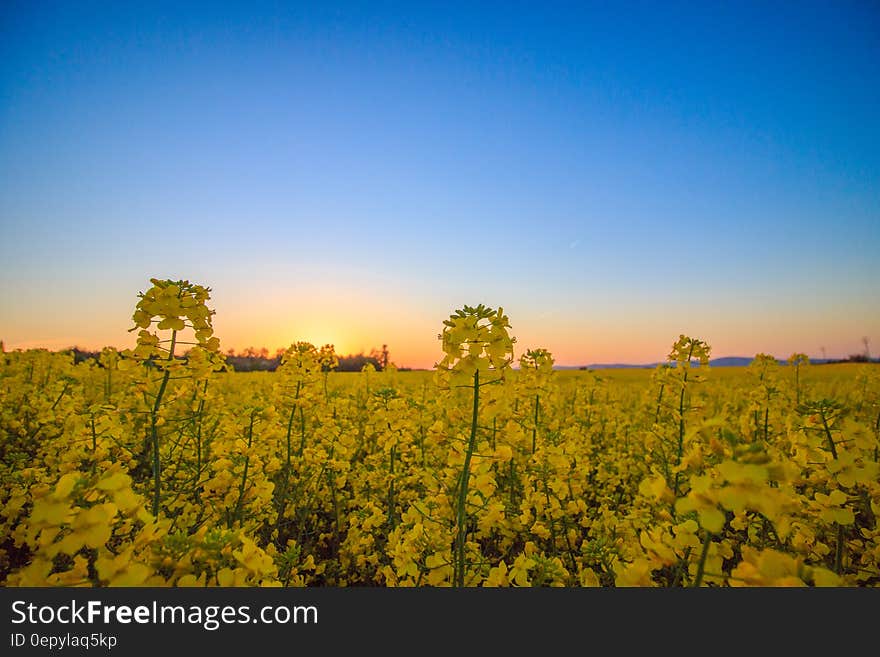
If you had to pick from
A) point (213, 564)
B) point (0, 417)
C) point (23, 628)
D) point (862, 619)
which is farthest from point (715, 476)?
point (0, 417)

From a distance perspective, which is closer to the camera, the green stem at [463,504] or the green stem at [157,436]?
the green stem at [463,504]

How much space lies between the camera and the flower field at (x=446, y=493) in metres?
1.33

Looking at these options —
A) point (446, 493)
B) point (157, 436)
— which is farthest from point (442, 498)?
point (157, 436)

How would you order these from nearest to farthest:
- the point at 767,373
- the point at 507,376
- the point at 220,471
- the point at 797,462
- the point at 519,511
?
the point at 797,462 → the point at 507,376 → the point at 220,471 → the point at 519,511 → the point at 767,373

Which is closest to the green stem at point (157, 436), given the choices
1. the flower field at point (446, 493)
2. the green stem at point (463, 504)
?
the flower field at point (446, 493)

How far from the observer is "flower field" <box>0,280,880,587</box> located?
4.38 ft

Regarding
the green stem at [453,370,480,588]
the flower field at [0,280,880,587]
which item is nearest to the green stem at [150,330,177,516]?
the flower field at [0,280,880,587]

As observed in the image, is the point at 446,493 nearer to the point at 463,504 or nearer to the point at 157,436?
the point at 463,504

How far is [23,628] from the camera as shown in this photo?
1427 millimetres

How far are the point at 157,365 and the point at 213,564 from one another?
1635mm

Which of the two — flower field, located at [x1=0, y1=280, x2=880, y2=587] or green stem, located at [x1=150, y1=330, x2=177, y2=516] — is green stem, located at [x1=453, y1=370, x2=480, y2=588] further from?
green stem, located at [x1=150, y1=330, x2=177, y2=516]

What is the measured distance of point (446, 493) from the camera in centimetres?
275

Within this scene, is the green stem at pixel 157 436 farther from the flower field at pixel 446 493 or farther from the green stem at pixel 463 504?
the green stem at pixel 463 504

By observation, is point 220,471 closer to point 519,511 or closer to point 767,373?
point 519,511
